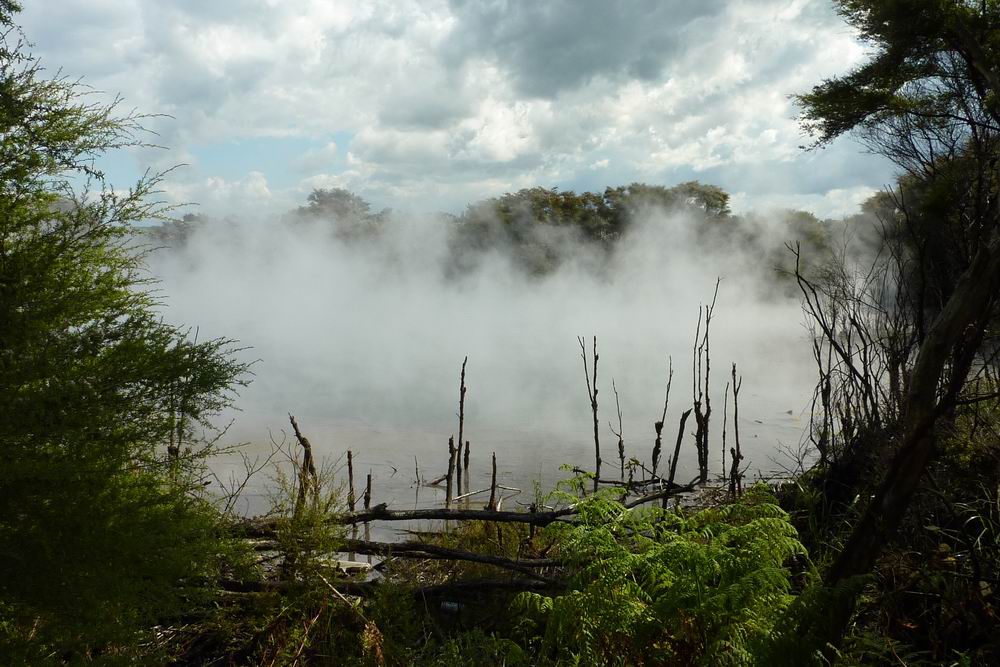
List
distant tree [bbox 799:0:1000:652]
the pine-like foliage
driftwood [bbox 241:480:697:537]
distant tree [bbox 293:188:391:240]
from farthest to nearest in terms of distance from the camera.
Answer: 1. distant tree [bbox 293:188:391:240]
2. distant tree [bbox 799:0:1000:652]
3. driftwood [bbox 241:480:697:537]
4. the pine-like foliage

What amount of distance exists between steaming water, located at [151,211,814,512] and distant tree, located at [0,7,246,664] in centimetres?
51

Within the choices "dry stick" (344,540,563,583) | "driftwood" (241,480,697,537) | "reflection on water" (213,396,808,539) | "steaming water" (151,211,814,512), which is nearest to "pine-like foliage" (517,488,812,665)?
"dry stick" (344,540,563,583)

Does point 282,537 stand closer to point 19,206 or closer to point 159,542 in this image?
point 159,542

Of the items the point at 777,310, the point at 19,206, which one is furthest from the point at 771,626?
the point at 777,310

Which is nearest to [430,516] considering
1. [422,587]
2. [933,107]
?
[422,587]

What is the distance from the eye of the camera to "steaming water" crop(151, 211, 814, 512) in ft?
34.8

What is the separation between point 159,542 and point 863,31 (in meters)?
9.52

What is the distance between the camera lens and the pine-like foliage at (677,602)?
8.86 feet

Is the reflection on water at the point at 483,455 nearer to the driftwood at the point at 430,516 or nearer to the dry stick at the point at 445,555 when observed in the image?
the driftwood at the point at 430,516

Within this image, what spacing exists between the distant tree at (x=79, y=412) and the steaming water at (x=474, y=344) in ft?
1.67

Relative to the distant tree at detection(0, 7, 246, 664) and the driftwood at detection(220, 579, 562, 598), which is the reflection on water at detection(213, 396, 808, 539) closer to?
the driftwood at detection(220, 579, 562, 598)

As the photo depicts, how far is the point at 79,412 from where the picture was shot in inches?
135

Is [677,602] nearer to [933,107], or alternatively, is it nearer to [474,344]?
[933,107]

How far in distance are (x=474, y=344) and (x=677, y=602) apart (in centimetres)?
1726
